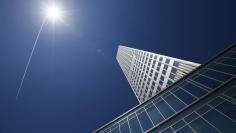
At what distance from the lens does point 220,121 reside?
19.1 metres

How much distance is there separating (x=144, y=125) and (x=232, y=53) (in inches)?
579

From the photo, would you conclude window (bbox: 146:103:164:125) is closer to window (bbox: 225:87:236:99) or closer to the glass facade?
the glass facade

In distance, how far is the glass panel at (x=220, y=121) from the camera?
17562mm

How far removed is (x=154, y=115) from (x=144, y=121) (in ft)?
4.36

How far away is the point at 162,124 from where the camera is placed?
23484 millimetres

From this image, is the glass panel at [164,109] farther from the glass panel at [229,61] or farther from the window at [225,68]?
the glass panel at [229,61]

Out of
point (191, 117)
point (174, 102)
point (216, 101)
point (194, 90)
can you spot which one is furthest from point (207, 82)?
point (191, 117)

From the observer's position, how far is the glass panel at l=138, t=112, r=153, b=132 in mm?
26452

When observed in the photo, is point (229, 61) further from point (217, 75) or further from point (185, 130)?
point (185, 130)

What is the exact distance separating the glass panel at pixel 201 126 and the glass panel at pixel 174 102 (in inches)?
233

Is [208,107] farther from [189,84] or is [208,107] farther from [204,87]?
[189,84]

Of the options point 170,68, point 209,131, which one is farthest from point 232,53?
point 170,68

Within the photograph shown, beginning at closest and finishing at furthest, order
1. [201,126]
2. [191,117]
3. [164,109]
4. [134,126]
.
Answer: [201,126]
[191,117]
[134,126]
[164,109]

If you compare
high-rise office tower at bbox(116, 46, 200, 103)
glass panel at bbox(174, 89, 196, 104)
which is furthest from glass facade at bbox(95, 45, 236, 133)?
high-rise office tower at bbox(116, 46, 200, 103)
